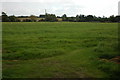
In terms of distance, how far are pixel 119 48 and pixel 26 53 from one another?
6.29 metres

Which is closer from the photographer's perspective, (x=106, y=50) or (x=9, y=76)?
(x=9, y=76)

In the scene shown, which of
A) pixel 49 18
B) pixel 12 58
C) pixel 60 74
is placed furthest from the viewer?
pixel 49 18

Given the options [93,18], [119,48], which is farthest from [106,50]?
[93,18]

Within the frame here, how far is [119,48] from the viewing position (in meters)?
11.4

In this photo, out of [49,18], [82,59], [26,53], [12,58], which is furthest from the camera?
[49,18]

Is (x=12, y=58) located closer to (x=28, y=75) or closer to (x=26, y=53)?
(x=26, y=53)

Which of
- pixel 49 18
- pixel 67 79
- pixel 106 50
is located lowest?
pixel 67 79

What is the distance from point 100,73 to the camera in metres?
7.46

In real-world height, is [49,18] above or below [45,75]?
above

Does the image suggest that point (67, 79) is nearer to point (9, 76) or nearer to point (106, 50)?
point (9, 76)

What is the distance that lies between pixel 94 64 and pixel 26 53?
4623mm

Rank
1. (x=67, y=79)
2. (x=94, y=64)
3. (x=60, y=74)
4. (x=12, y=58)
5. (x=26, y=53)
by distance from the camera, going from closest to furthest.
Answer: (x=67, y=79), (x=60, y=74), (x=94, y=64), (x=12, y=58), (x=26, y=53)

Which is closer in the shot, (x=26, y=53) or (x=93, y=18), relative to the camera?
(x=26, y=53)

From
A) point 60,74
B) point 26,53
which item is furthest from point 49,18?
point 60,74
